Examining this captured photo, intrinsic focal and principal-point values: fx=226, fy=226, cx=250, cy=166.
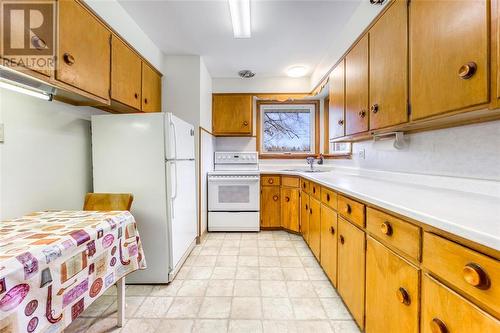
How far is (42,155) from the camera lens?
157 cm

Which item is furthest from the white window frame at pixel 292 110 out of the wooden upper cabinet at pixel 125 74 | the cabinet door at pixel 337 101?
the wooden upper cabinet at pixel 125 74

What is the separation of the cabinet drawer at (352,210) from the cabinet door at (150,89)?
2200mm

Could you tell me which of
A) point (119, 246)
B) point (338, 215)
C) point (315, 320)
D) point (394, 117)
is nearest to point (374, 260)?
point (338, 215)

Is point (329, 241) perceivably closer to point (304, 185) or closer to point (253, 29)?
point (304, 185)

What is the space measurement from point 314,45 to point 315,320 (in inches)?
111

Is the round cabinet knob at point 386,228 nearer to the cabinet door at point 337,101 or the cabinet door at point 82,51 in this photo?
the cabinet door at point 337,101

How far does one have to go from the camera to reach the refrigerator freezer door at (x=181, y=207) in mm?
2015

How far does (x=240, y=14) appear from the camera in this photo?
6.79ft

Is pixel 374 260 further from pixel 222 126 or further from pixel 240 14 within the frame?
pixel 222 126

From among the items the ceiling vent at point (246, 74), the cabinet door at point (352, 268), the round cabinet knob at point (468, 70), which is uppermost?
the ceiling vent at point (246, 74)

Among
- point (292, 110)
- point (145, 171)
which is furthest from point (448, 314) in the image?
point (292, 110)

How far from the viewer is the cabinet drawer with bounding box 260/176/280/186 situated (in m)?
3.40

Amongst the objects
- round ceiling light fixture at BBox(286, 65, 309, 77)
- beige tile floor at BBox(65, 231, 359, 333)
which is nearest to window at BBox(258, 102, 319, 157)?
round ceiling light fixture at BBox(286, 65, 309, 77)

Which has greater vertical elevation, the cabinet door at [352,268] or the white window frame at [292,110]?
the white window frame at [292,110]
